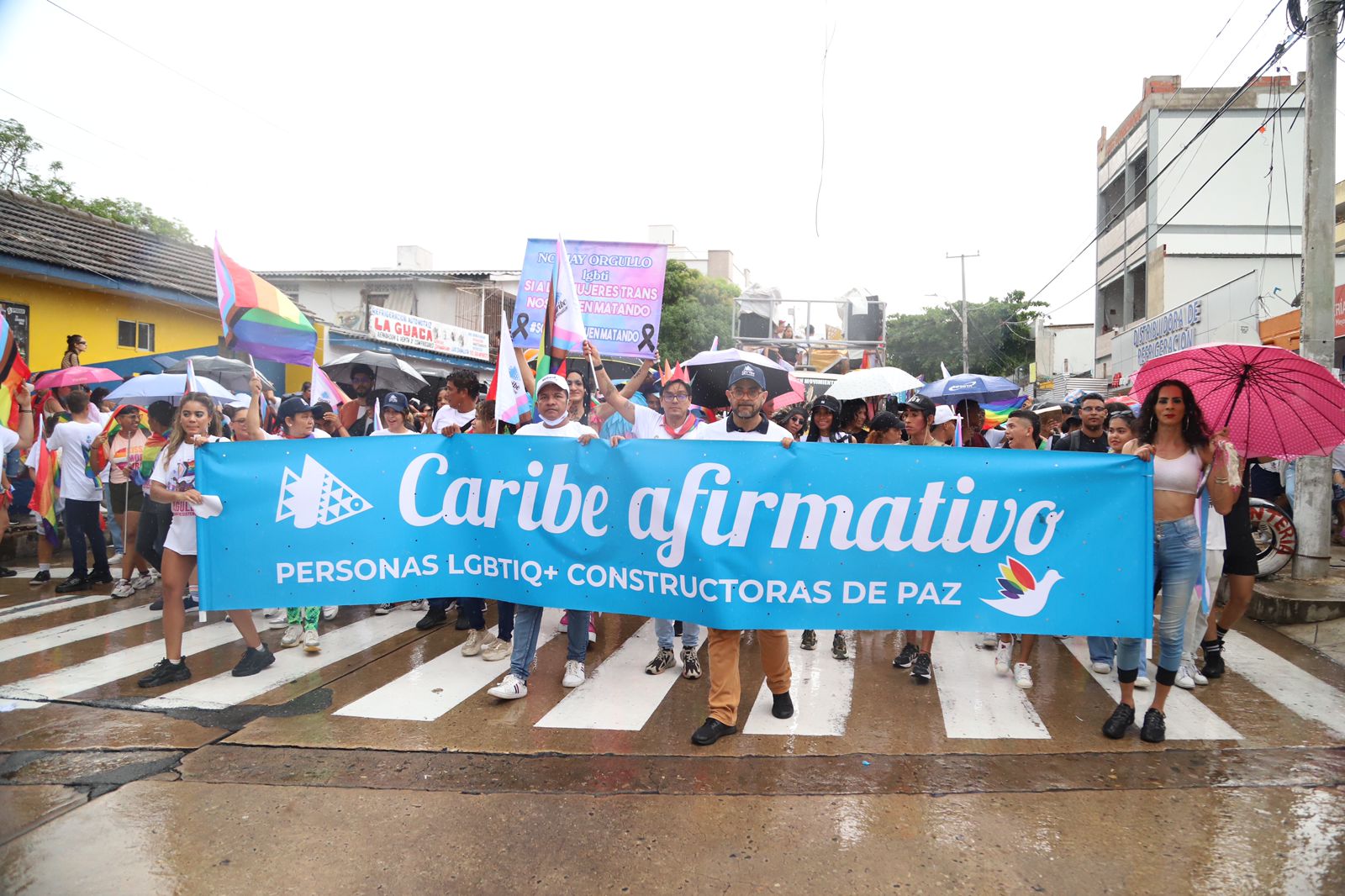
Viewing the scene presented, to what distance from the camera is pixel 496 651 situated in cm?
602

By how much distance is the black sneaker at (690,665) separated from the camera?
18.4 feet

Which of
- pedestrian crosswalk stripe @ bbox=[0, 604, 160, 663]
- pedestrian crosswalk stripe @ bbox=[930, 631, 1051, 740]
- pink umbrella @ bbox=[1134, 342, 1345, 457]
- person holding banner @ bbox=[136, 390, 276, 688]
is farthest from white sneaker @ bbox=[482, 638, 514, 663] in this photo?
pink umbrella @ bbox=[1134, 342, 1345, 457]

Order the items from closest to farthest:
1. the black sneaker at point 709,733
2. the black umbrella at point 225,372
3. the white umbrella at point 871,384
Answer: the black sneaker at point 709,733
the white umbrella at point 871,384
the black umbrella at point 225,372

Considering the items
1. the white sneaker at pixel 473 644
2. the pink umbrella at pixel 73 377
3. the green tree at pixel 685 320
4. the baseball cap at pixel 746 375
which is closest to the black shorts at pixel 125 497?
the pink umbrella at pixel 73 377

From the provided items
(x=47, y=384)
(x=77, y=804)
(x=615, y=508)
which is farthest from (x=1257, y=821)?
(x=47, y=384)

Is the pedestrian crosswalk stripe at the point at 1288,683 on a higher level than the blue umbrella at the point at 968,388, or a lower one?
lower

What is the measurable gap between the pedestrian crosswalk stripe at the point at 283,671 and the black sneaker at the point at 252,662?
0.11 ft

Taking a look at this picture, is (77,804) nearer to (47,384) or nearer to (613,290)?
(613,290)

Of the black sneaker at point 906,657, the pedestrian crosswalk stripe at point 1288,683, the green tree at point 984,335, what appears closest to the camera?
the pedestrian crosswalk stripe at point 1288,683

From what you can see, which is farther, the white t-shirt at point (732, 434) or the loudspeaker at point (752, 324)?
the loudspeaker at point (752, 324)

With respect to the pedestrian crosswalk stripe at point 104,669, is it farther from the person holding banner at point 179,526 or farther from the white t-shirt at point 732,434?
the white t-shirt at point 732,434

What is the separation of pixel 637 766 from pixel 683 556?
115cm

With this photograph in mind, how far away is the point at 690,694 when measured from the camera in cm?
527

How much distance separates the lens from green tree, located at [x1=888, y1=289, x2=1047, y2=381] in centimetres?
4888
